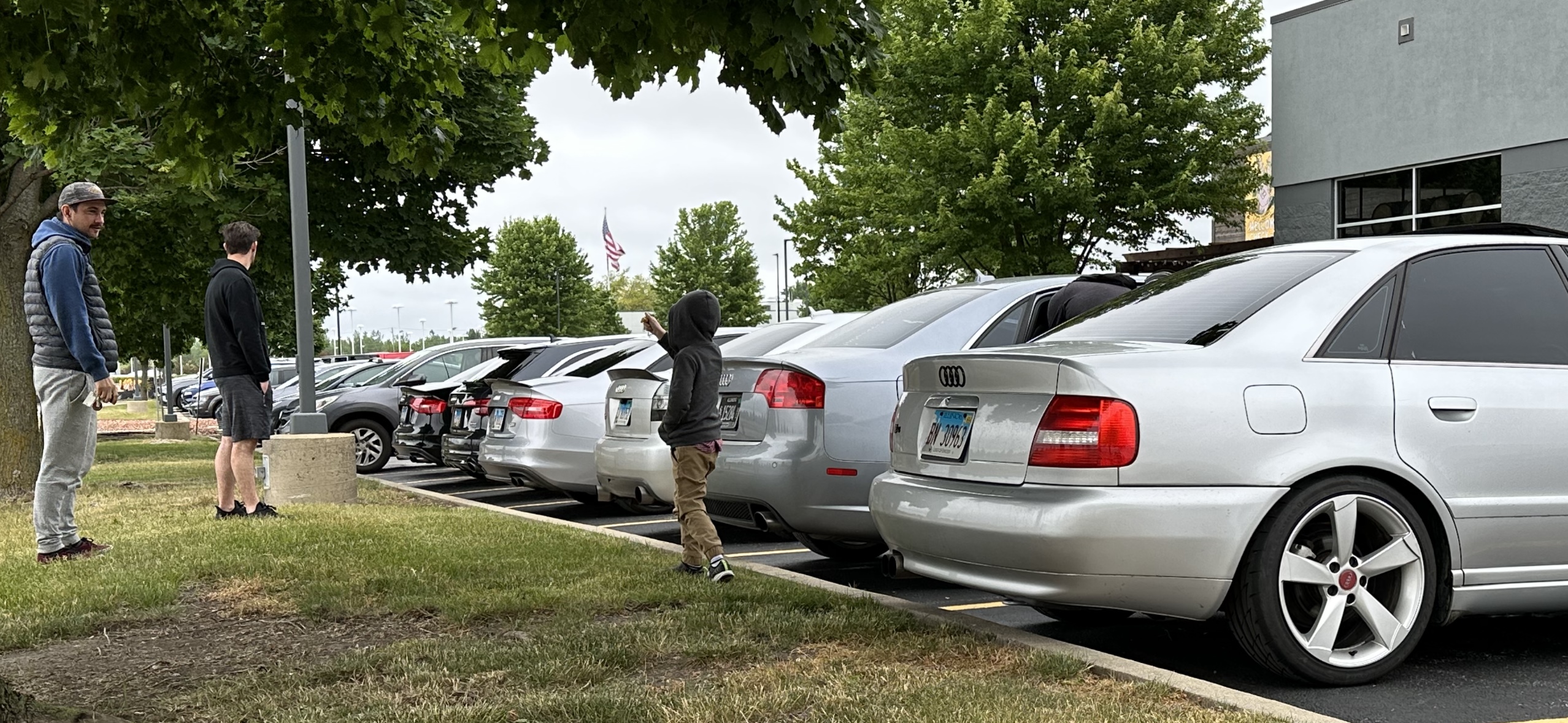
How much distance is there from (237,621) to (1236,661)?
3.99 metres

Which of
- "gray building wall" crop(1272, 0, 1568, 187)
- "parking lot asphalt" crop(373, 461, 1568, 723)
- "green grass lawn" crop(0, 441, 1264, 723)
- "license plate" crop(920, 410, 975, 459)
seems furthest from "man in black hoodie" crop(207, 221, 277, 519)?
"gray building wall" crop(1272, 0, 1568, 187)

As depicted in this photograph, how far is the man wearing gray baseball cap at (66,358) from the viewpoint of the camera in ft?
24.2

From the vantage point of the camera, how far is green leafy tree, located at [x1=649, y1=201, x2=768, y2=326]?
259 feet

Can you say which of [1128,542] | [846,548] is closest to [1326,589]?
[1128,542]

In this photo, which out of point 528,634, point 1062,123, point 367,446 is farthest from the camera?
point 1062,123

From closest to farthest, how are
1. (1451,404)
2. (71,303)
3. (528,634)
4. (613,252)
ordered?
(1451,404) < (528,634) < (71,303) < (613,252)

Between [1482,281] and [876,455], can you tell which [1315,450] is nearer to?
[1482,281]

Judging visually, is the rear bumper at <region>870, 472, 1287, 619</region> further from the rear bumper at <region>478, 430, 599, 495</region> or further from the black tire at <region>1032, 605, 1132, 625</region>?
the rear bumper at <region>478, 430, 599, 495</region>

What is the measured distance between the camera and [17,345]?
525 inches

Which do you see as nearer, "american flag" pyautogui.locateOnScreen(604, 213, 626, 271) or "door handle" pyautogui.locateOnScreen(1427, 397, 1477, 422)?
"door handle" pyautogui.locateOnScreen(1427, 397, 1477, 422)

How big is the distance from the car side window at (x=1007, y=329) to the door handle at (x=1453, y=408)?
8.41 feet

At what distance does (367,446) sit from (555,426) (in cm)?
724

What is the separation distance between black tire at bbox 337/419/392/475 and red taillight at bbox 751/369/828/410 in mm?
11250

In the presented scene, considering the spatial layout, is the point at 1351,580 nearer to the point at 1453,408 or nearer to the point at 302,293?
the point at 1453,408
